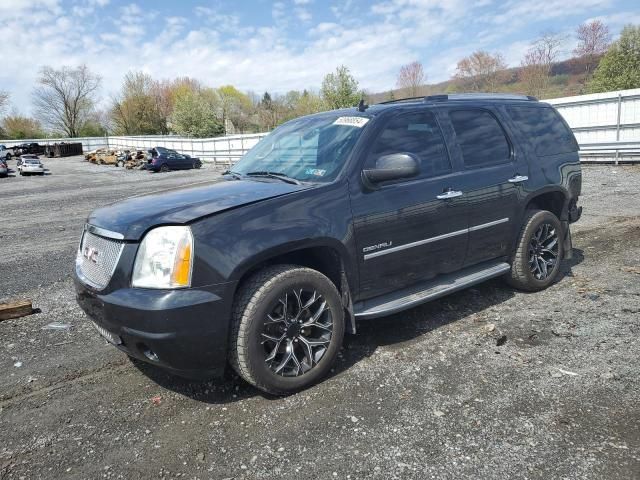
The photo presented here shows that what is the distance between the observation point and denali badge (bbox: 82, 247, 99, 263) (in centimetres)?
321

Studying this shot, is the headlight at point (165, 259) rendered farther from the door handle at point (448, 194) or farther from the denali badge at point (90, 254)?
the door handle at point (448, 194)

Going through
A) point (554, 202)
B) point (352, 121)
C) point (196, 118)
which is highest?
point (196, 118)

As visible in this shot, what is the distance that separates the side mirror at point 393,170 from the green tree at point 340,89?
117 feet

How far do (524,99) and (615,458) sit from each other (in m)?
3.81

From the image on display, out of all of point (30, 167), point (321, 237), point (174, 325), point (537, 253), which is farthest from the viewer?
point (30, 167)

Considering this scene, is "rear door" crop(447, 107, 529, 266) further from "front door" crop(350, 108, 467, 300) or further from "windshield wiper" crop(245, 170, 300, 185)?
"windshield wiper" crop(245, 170, 300, 185)

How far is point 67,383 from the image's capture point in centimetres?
354

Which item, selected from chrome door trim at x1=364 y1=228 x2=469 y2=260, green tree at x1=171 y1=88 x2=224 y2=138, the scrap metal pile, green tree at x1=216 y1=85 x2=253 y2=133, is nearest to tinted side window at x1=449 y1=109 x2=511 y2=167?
chrome door trim at x1=364 y1=228 x2=469 y2=260

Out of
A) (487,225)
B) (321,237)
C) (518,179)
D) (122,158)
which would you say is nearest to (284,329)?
(321,237)

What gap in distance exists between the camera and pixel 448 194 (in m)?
3.97

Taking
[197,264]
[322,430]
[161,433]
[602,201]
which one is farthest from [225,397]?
[602,201]

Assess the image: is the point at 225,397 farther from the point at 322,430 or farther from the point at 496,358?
the point at 496,358

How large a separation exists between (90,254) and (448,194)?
278cm

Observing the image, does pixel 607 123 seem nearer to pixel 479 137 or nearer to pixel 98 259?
pixel 479 137
